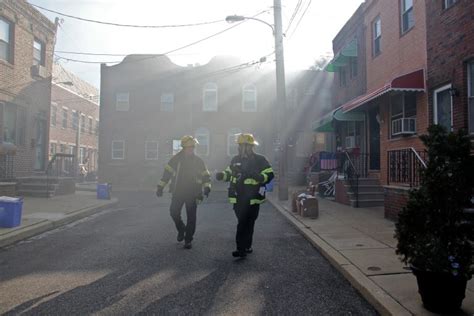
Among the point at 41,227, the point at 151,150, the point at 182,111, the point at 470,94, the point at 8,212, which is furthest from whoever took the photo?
the point at 151,150

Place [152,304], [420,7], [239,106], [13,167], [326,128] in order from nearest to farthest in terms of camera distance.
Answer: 1. [152,304]
2. [420,7]
3. [13,167]
4. [326,128]
5. [239,106]

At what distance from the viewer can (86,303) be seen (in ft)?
14.3

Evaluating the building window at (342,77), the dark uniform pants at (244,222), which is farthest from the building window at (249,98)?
the dark uniform pants at (244,222)

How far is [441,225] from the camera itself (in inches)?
151

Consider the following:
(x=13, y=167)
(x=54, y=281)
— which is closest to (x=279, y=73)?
(x=13, y=167)

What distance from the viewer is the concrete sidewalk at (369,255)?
412 cm

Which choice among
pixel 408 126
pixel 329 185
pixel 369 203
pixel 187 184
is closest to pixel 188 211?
pixel 187 184

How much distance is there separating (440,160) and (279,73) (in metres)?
11.9

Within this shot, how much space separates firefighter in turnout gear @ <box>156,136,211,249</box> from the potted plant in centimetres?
370

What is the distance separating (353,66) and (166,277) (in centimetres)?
1330

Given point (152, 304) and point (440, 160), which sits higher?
point (440, 160)

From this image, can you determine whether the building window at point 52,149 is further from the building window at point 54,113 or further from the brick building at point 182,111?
the brick building at point 182,111

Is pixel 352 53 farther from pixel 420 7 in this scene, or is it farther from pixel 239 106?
pixel 239 106

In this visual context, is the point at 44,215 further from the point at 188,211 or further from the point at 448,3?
the point at 448,3
